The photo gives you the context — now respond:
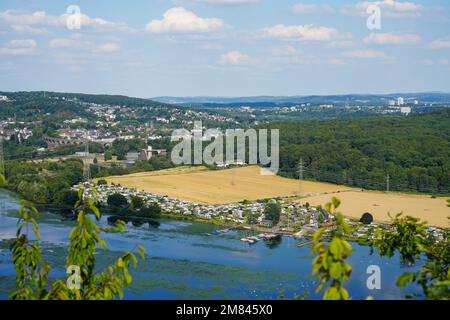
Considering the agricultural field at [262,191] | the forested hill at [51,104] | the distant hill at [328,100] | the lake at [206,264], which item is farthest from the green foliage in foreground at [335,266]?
the distant hill at [328,100]

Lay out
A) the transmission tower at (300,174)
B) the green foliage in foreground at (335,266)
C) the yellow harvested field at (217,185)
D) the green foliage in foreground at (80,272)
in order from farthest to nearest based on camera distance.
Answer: the transmission tower at (300,174)
the yellow harvested field at (217,185)
the green foliage in foreground at (80,272)
the green foliage in foreground at (335,266)

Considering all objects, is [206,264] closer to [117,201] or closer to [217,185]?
[117,201]

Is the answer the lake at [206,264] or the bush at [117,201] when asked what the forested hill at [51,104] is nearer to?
the bush at [117,201]

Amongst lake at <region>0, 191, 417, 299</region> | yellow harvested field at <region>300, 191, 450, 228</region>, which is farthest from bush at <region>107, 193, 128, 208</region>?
yellow harvested field at <region>300, 191, 450, 228</region>

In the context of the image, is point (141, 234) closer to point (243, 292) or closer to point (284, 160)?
point (243, 292)

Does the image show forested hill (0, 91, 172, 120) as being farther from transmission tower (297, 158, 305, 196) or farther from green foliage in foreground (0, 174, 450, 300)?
green foliage in foreground (0, 174, 450, 300)

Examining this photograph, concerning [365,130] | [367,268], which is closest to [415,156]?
[365,130]
